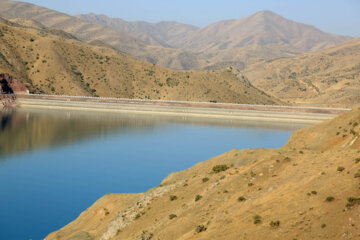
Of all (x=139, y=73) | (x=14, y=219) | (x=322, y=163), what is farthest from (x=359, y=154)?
(x=139, y=73)

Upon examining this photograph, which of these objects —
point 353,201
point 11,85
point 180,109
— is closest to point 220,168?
point 353,201

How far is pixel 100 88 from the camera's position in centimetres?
15650

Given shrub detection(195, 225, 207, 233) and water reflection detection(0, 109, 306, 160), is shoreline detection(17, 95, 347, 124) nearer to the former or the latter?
water reflection detection(0, 109, 306, 160)

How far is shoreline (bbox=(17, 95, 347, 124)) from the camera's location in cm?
12925

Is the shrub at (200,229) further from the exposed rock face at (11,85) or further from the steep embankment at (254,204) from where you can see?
the exposed rock face at (11,85)

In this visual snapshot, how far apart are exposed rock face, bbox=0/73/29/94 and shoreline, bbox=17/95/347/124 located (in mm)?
2966

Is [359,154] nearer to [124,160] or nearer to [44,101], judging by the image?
[124,160]

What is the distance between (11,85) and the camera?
140875 millimetres

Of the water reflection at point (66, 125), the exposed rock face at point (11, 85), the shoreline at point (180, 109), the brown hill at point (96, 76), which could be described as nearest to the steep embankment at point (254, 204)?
the water reflection at point (66, 125)

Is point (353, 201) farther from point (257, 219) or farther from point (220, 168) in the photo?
point (220, 168)

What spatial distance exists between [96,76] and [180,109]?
43158mm

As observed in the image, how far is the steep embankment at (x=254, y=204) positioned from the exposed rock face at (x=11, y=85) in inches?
4492

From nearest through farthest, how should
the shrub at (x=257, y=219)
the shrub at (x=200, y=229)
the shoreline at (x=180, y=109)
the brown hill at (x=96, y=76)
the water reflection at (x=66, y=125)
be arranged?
the shrub at (x=257, y=219), the shrub at (x=200, y=229), the water reflection at (x=66, y=125), the shoreline at (x=180, y=109), the brown hill at (x=96, y=76)

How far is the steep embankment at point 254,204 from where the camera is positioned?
1814 cm
